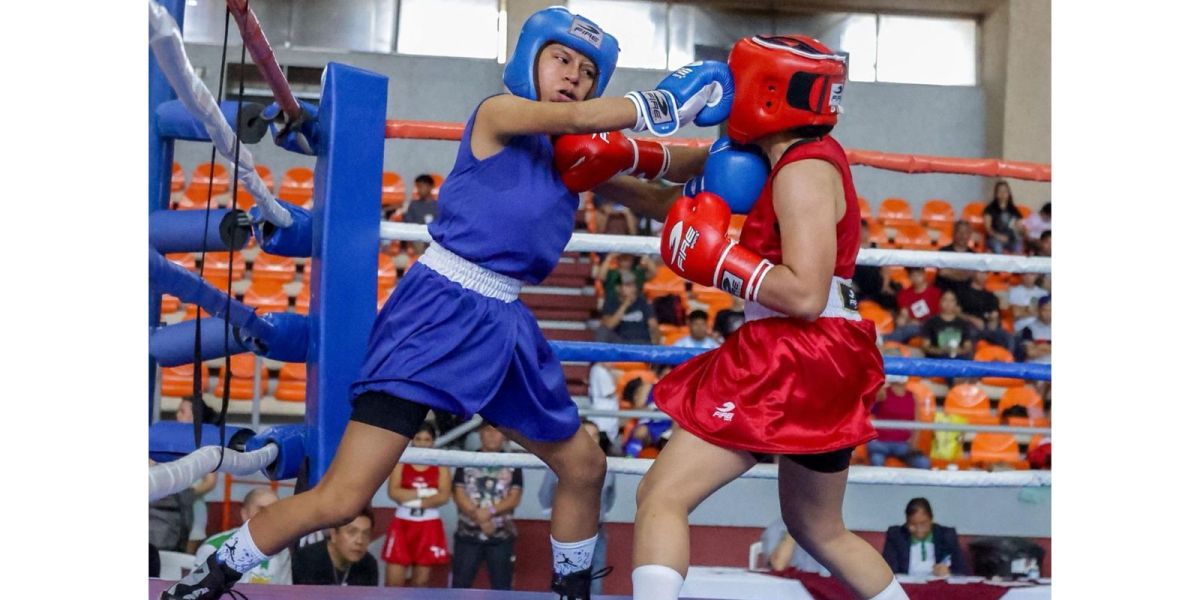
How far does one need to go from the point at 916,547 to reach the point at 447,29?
598 centimetres

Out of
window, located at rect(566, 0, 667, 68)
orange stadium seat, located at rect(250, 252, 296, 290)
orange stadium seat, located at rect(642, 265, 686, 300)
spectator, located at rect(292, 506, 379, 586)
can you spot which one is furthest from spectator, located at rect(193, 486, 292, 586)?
window, located at rect(566, 0, 667, 68)

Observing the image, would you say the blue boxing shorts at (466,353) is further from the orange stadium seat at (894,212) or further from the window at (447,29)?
→ the window at (447,29)

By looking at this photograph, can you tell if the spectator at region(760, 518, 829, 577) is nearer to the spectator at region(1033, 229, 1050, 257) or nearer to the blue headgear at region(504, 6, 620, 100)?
the blue headgear at region(504, 6, 620, 100)

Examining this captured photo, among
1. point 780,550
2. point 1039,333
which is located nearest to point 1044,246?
point 1039,333

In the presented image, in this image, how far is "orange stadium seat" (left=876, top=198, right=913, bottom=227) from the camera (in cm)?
822

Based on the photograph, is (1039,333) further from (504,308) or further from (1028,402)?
(504,308)

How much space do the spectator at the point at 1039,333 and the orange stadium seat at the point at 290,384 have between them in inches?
156

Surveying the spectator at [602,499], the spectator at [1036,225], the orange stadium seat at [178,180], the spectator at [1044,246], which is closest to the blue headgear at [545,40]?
the spectator at [602,499]

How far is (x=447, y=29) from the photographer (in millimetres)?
8719

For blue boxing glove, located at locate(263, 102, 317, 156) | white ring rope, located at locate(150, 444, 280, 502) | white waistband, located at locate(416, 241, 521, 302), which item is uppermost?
blue boxing glove, located at locate(263, 102, 317, 156)

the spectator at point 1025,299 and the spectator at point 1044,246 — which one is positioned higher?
the spectator at point 1044,246

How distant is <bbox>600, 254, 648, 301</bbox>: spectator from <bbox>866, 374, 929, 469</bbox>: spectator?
1.59 m

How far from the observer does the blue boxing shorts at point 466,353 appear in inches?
68.7
